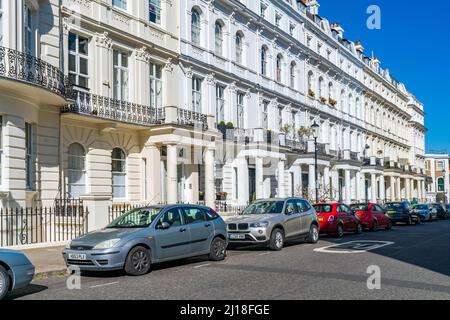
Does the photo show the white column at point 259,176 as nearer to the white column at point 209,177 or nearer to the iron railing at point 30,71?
the white column at point 209,177

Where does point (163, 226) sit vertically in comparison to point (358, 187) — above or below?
below

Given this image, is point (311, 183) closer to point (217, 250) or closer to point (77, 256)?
point (217, 250)

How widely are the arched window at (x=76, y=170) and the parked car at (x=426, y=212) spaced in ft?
77.1

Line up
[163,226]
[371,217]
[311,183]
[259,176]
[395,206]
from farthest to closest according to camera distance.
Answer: [311,183] < [395,206] < [259,176] < [371,217] < [163,226]

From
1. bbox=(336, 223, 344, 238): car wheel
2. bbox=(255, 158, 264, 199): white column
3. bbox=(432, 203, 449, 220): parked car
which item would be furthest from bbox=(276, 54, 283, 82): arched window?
bbox=(336, 223, 344, 238): car wheel

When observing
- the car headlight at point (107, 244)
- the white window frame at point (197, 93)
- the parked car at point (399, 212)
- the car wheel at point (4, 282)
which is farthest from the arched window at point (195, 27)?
the car wheel at point (4, 282)

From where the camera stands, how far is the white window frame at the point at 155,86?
25.3 metres

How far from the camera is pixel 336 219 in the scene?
21719mm

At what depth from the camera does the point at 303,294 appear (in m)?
8.87

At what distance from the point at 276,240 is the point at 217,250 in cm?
316

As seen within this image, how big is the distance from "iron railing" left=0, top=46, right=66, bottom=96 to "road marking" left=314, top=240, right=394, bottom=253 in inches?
412

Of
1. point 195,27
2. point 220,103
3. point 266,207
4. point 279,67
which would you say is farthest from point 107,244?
point 279,67
